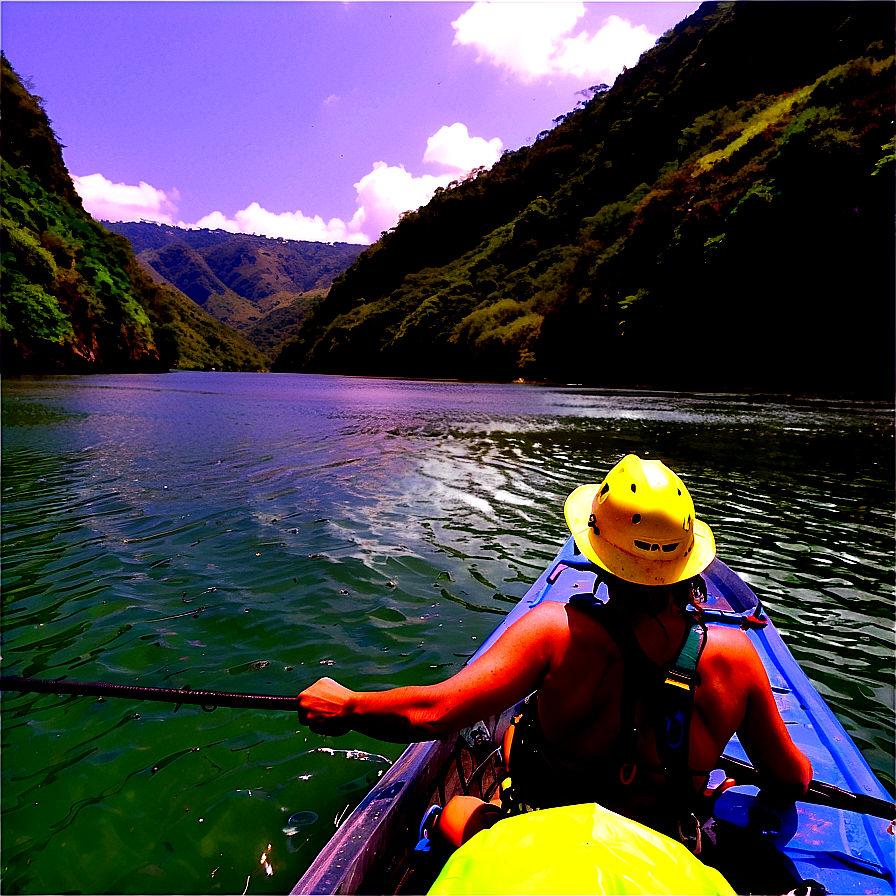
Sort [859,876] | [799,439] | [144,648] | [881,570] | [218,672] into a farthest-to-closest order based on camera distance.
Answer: [799,439] → [881,570] → [144,648] → [218,672] → [859,876]

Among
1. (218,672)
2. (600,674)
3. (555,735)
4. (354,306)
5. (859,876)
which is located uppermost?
(354,306)

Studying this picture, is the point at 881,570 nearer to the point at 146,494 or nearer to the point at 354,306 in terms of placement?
the point at 146,494

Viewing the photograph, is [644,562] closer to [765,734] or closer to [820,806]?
[765,734]

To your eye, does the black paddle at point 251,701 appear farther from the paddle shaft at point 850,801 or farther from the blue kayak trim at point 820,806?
the blue kayak trim at point 820,806

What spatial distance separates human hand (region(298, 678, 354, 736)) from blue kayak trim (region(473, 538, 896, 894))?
116cm

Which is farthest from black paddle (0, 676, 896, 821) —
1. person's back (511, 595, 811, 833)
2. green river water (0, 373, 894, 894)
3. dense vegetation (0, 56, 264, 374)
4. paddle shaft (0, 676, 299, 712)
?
dense vegetation (0, 56, 264, 374)

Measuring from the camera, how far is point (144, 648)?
5.05 meters

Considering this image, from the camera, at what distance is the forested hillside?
35.6m

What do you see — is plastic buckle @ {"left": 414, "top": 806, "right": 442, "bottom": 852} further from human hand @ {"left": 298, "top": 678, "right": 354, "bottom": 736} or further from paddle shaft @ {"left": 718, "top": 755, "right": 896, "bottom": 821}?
paddle shaft @ {"left": 718, "top": 755, "right": 896, "bottom": 821}

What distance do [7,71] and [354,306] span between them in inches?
3445

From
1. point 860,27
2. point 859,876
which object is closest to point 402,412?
point 859,876

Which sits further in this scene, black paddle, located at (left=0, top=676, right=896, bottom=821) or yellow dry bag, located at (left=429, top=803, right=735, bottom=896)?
black paddle, located at (left=0, top=676, right=896, bottom=821)

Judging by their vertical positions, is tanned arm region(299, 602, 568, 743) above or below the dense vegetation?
below

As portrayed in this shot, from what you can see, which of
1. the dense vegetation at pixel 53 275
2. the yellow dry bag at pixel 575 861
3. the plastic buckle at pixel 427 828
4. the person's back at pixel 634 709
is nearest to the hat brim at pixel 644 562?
the person's back at pixel 634 709
